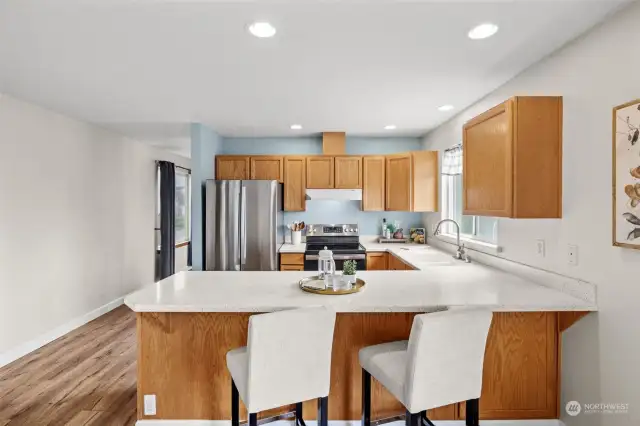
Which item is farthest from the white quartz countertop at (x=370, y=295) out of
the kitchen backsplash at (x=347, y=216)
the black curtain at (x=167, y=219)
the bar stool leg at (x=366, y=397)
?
the black curtain at (x=167, y=219)

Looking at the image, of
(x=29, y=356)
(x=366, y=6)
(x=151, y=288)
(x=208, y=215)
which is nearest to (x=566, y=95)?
(x=366, y=6)

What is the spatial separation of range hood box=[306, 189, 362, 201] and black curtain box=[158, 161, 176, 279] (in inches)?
103

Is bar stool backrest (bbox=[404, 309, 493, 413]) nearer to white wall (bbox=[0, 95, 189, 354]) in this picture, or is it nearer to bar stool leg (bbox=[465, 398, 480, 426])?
A: bar stool leg (bbox=[465, 398, 480, 426])

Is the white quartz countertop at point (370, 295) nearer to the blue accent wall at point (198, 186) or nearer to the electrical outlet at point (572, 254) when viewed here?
the electrical outlet at point (572, 254)

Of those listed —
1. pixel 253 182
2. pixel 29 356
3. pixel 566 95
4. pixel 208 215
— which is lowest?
pixel 29 356

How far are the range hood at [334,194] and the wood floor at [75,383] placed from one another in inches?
103

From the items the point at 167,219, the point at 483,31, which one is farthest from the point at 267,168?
the point at 483,31

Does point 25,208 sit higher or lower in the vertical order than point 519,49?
lower

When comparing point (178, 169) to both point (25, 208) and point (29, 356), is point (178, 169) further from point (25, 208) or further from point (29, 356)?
point (29, 356)

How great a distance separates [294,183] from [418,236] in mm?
1801

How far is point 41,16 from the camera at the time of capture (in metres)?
1.89

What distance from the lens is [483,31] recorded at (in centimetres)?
205

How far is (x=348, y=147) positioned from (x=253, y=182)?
155 cm

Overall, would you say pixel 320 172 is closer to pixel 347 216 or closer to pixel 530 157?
pixel 347 216
